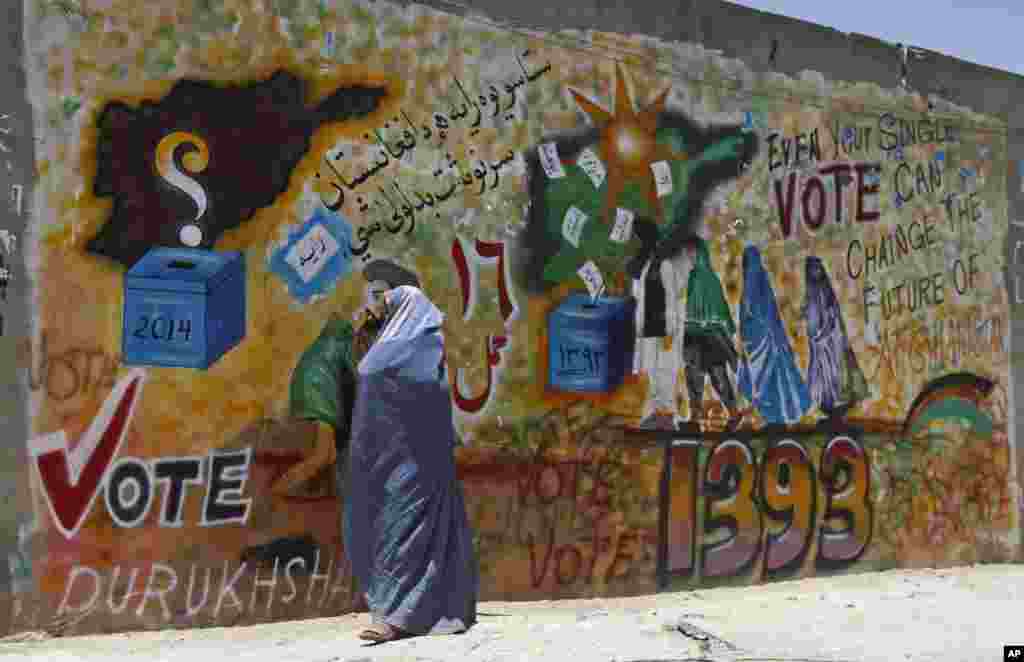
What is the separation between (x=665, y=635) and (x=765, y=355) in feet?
8.08

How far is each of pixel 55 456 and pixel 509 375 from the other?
2283 millimetres

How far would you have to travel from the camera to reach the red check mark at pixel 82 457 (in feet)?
17.9

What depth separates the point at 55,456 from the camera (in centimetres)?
549

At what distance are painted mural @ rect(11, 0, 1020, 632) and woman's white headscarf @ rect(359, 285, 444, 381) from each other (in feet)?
0.62

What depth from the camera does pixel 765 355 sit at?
8.01m

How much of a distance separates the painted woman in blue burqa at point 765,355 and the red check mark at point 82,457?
364 centimetres

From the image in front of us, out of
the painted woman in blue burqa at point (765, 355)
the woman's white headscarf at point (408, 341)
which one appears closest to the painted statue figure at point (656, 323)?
the painted woman in blue burqa at point (765, 355)

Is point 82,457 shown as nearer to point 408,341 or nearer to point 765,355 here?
point 408,341

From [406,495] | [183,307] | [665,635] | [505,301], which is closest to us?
[406,495]

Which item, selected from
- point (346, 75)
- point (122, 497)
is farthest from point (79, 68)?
point (122, 497)

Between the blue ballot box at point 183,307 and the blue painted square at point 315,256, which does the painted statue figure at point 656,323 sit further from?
the blue ballot box at point 183,307

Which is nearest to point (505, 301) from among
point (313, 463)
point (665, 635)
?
point (313, 463)

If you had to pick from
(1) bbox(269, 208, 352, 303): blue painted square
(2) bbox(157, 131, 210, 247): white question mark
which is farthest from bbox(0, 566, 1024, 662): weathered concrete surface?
(2) bbox(157, 131, 210, 247): white question mark

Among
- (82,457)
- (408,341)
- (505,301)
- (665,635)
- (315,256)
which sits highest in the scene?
(315,256)
